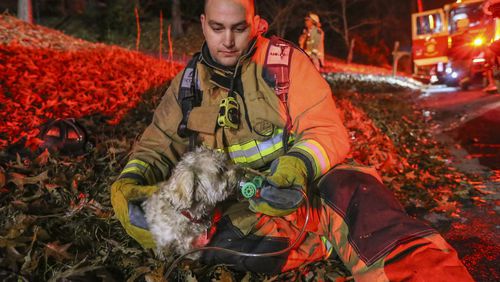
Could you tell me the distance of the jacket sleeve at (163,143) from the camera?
2.94 m

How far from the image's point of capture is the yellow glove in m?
2.59

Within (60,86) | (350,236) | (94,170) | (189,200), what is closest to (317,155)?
(350,236)

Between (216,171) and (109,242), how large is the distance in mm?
1135

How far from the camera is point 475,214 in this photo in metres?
3.66

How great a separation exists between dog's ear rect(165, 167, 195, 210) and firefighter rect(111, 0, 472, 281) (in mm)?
396

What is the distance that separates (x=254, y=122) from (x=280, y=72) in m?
0.38

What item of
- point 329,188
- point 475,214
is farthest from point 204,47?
point 475,214

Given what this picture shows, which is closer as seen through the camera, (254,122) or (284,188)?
(284,188)

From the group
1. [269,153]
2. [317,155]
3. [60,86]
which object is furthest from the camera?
[60,86]

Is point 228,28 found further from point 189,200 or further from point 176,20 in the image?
point 176,20

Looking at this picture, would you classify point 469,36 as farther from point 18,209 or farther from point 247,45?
point 18,209

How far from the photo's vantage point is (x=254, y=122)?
9.30 feet

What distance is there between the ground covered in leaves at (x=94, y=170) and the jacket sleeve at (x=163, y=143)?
58 centimetres

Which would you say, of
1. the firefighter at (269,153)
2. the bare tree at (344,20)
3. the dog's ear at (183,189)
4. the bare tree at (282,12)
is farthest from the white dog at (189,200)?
the bare tree at (344,20)
